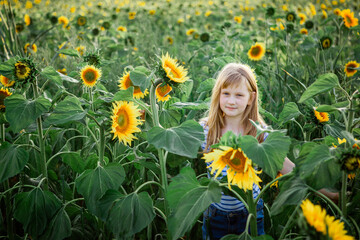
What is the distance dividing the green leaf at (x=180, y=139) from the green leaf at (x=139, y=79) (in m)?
0.12

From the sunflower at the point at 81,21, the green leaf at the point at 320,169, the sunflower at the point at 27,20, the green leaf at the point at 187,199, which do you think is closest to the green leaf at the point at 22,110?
the green leaf at the point at 187,199

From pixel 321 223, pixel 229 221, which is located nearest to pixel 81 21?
pixel 229 221

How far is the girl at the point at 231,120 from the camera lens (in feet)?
4.11

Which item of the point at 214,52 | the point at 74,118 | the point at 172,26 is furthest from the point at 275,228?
the point at 172,26

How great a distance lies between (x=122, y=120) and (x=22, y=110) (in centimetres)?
28

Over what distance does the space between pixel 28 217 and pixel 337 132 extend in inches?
38.5

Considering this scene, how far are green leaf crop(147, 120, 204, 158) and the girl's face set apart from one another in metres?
0.34

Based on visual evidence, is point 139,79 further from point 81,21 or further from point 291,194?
point 81,21

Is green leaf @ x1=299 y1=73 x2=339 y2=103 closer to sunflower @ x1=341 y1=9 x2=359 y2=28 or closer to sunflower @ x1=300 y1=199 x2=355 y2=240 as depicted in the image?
sunflower @ x1=300 y1=199 x2=355 y2=240

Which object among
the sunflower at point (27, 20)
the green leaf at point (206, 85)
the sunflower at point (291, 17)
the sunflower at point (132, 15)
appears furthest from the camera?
the sunflower at point (132, 15)

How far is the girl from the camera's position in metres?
1.25

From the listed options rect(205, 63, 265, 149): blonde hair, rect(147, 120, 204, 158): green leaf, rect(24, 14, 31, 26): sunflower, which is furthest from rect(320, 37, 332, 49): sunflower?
rect(24, 14, 31, 26): sunflower

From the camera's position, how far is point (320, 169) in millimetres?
749

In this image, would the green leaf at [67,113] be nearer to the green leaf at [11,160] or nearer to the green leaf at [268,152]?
the green leaf at [11,160]
